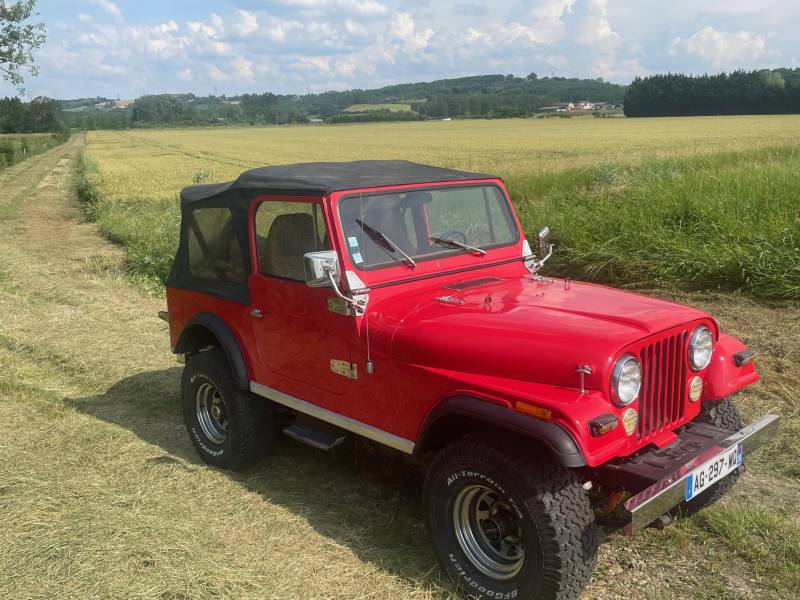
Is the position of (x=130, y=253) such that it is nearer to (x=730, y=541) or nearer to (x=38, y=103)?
(x=730, y=541)

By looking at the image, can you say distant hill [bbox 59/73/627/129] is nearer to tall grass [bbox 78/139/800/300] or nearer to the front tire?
tall grass [bbox 78/139/800/300]

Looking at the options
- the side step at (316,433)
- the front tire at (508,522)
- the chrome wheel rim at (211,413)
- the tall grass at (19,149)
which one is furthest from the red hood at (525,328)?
the tall grass at (19,149)

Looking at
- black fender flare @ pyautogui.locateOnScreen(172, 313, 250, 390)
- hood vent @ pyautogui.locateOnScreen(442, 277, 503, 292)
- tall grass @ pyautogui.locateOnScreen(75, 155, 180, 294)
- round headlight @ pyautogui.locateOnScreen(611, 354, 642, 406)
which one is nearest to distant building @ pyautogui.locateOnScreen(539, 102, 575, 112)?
tall grass @ pyautogui.locateOnScreen(75, 155, 180, 294)

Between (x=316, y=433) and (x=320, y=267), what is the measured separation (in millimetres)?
1136

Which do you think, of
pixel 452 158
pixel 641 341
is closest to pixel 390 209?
pixel 641 341

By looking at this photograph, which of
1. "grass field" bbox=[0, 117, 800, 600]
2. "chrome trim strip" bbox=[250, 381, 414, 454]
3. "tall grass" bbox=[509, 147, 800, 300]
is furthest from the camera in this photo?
"tall grass" bbox=[509, 147, 800, 300]

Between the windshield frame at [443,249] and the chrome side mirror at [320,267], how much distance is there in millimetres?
212

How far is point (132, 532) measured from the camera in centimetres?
373

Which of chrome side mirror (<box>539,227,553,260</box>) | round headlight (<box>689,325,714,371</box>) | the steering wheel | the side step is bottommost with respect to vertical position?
the side step

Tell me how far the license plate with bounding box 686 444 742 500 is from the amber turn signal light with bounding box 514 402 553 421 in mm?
703

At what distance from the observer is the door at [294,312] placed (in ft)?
12.3

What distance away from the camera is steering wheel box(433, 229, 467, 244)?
407 cm

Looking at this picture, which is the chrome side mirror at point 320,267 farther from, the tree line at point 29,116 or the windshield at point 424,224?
the tree line at point 29,116

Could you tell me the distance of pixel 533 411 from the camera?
9.25ft
